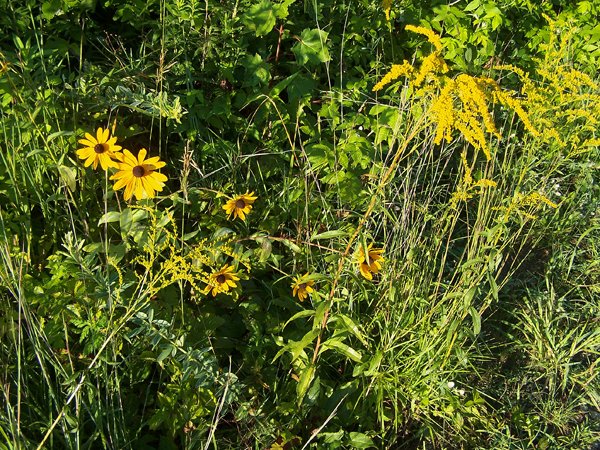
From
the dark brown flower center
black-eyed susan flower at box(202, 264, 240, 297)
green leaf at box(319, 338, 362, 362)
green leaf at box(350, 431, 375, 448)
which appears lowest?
green leaf at box(350, 431, 375, 448)

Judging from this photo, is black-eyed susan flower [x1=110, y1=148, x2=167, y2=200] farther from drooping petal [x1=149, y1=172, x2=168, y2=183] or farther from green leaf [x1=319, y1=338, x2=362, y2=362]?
green leaf [x1=319, y1=338, x2=362, y2=362]

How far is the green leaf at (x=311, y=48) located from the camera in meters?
2.46

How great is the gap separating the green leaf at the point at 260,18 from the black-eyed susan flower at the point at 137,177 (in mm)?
712

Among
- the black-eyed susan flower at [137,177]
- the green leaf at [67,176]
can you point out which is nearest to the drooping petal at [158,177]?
the black-eyed susan flower at [137,177]

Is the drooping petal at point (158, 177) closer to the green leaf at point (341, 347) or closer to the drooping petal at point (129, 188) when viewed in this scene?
the drooping petal at point (129, 188)

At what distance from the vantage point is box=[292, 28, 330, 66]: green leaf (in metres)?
2.46

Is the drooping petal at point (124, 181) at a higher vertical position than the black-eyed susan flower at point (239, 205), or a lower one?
higher

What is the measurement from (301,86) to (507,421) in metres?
1.45

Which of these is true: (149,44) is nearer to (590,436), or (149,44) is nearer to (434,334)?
(434,334)

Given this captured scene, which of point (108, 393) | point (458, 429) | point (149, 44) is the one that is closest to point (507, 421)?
point (458, 429)

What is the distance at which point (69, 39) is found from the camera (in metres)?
2.60

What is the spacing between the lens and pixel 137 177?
1.94 m

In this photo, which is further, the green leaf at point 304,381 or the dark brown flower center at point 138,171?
the green leaf at point 304,381

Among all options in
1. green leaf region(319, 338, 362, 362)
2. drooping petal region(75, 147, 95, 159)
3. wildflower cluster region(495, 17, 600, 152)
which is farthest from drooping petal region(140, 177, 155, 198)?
wildflower cluster region(495, 17, 600, 152)
